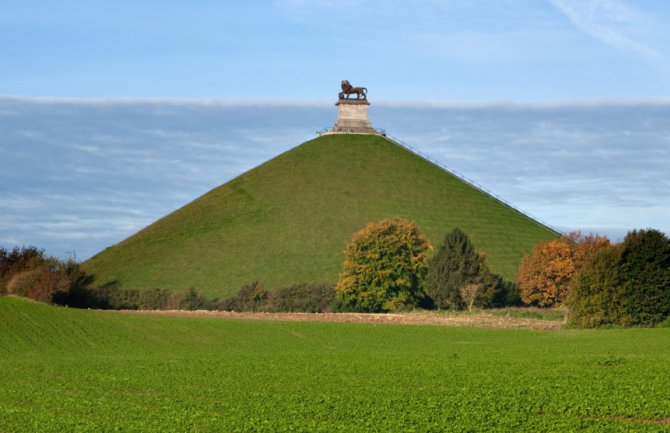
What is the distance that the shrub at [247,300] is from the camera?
101375mm

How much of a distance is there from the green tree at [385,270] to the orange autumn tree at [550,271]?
41.3 ft

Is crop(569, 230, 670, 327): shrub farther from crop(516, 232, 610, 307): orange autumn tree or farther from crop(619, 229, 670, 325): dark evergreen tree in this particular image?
crop(516, 232, 610, 307): orange autumn tree

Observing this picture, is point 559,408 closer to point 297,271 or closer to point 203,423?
point 203,423

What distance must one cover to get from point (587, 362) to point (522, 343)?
1697cm

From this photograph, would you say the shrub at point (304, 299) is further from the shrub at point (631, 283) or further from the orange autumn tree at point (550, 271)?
the shrub at point (631, 283)

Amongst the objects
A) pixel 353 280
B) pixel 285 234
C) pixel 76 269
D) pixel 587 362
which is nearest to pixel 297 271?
pixel 285 234

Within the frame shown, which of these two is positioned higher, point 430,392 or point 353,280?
point 353,280

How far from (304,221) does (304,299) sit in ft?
103

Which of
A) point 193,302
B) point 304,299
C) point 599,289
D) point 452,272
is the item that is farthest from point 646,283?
point 193,302

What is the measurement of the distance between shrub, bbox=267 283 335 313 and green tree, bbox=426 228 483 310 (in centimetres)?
1032

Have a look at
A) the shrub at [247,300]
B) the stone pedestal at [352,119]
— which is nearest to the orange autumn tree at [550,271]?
the shrub at [247,300]

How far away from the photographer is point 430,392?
31281 millimetres

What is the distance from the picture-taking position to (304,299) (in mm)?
98250

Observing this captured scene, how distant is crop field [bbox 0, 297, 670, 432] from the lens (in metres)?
25.5
